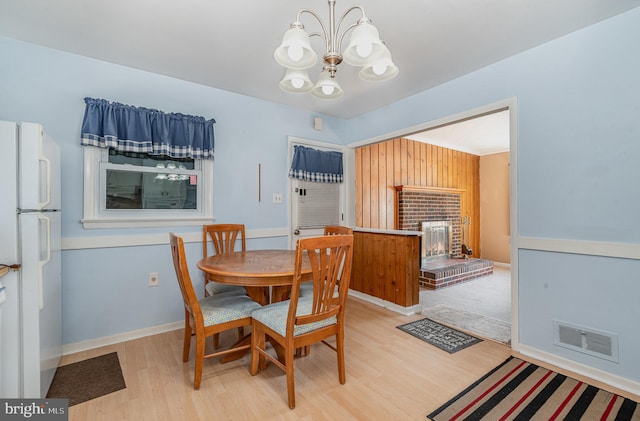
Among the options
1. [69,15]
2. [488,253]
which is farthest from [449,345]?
[488,253]

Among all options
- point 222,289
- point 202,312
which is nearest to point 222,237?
point 222,289

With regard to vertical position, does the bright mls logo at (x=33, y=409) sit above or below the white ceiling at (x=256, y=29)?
below

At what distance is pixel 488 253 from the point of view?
6.21 metres

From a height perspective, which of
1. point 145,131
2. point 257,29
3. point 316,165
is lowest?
point 316,165

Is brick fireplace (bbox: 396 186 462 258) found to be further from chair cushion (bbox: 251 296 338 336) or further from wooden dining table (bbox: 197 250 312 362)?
chair cushion (bbox: 251 296 338 336)

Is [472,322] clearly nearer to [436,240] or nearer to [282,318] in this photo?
[282,318]

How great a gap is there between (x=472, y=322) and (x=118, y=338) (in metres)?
3.30

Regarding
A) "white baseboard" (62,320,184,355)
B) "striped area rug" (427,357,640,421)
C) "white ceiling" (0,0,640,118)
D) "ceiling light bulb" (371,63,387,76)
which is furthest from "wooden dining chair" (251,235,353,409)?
"white ceiling" (0,0,640,118)

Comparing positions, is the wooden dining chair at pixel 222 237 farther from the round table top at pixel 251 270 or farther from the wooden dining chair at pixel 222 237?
the round table top at pixel 251 270

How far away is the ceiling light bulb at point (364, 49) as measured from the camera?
1.45 m

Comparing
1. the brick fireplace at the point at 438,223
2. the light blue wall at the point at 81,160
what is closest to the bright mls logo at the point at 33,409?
the light blue wall at the point at 81,160

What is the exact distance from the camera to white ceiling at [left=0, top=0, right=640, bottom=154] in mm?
1789

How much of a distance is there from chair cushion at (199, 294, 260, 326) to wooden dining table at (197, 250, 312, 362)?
0.13 metres

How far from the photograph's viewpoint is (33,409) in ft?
4.91
